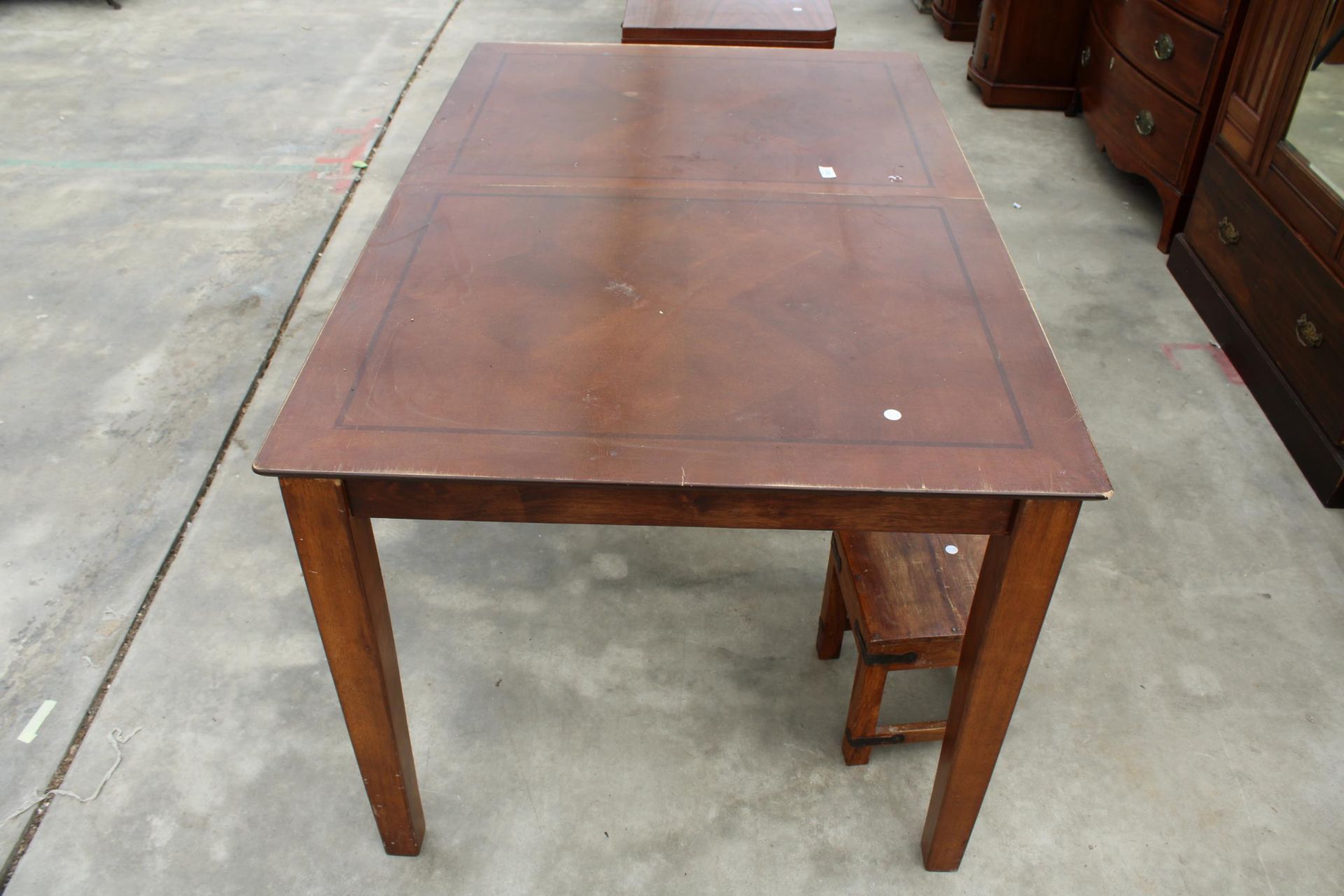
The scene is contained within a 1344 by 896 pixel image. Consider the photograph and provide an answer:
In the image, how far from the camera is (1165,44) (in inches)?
128

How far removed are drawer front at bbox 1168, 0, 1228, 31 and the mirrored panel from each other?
0.46m

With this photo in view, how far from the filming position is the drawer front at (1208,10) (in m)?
2.98

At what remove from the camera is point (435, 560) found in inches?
88.9

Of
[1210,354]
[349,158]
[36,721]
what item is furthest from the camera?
[349,158]

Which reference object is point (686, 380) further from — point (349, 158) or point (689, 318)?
point (349, 158)

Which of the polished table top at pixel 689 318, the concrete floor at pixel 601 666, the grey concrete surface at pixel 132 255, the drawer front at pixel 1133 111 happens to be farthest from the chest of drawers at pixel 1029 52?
the grey concrete surface at pixel 132 255

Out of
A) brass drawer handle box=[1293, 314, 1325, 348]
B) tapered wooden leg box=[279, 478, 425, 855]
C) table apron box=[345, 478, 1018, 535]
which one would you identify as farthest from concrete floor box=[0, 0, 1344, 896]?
table apron box=[345, 478, 1018, 535]

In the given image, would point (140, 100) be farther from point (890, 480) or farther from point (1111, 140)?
point (890, 480)

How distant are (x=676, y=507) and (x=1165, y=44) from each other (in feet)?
9.23

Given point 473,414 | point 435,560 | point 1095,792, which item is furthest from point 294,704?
point 1095,792

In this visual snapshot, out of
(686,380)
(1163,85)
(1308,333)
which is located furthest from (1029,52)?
(686,380)

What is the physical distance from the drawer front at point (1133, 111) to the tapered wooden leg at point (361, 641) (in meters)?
2.85

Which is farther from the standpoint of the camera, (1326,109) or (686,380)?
(1326,109)

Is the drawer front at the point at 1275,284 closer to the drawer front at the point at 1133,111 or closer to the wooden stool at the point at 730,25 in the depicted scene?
the drawer front at the point at 1133,111
